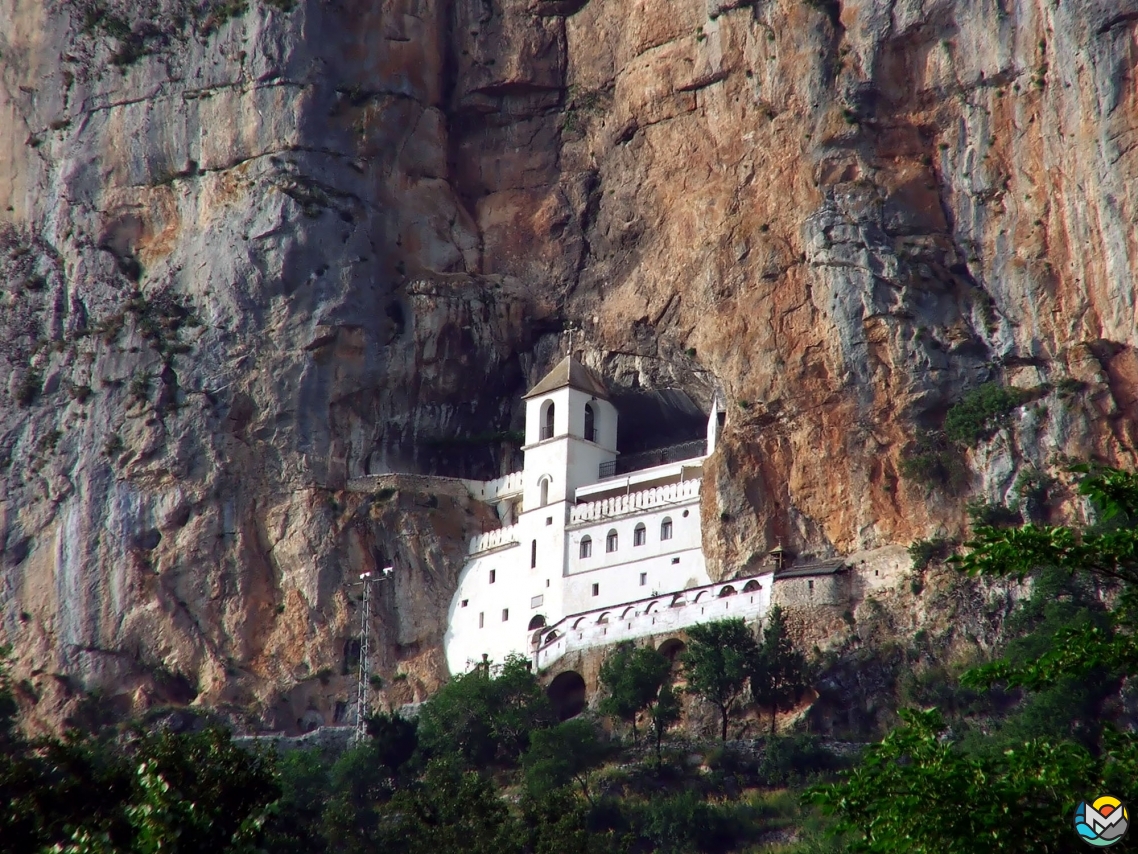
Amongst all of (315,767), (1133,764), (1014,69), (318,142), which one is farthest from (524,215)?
(1133,764)

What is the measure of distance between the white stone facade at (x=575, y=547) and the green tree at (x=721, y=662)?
5.79ft

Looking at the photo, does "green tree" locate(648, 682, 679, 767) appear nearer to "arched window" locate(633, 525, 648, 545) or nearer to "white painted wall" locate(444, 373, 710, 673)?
"white painted wall" locate(444, 373, 710, 673)

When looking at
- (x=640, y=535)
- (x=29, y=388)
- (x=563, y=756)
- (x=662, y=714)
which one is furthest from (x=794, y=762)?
(x=29, y=388)

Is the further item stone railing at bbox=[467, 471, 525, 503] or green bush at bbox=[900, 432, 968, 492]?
stone railing at bbox=[467, 471, 525, 503]

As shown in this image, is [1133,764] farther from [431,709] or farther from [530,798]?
[431,709]

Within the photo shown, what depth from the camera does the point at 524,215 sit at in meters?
78.9

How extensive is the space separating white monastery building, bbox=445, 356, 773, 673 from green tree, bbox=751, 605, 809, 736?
2109 mm

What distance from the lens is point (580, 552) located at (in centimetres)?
6944

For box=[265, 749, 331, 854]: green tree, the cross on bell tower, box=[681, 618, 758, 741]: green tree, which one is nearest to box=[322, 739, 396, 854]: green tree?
box=[265, 749, 331, 854]: green tree

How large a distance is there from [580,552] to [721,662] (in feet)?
32.7

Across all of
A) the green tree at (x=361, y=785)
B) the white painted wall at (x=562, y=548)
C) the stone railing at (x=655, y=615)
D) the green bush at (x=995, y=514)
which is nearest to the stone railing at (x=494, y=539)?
the white painted wall at (x=562, y=548)

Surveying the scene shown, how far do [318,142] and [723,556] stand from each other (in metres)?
24.0

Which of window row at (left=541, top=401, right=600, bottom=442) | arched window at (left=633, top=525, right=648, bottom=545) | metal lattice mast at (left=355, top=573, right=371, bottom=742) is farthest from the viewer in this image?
window row at (left=541, top=401, right=600, bottom=442)

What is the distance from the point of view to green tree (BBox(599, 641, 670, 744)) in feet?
203
